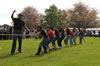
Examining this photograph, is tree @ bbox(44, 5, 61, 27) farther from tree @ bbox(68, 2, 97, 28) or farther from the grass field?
the grass field

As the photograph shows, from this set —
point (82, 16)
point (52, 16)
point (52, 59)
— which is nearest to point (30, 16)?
point (52, 16)

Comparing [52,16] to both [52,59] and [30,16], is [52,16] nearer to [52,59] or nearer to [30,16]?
[30,16]

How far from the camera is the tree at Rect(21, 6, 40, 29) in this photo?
70.8m

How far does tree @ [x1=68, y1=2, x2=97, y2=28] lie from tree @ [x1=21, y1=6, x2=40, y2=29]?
1502 centimetres

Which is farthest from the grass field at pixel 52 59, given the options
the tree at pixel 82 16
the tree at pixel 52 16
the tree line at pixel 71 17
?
the tree at pixel 52 16

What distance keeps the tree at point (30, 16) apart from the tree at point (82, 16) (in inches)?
591

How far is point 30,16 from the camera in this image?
237 ft

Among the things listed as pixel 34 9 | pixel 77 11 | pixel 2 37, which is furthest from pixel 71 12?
pixel 2 37

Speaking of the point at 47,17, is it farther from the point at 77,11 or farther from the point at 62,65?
the point at 62,65

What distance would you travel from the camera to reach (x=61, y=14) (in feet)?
258

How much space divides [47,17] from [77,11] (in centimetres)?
1367

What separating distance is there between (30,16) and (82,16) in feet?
72.5

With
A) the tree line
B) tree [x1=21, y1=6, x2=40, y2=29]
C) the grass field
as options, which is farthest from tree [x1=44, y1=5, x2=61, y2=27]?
the grass field

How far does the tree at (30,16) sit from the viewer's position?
7081 centimetres
